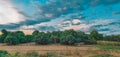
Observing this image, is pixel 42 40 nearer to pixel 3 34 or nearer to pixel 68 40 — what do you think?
pixel 68 40

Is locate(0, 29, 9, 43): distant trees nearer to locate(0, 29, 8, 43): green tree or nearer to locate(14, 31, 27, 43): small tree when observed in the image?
locate(0, 29, 8, 43): green tree

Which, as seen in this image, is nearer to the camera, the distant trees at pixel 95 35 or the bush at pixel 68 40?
the bush at pixel 68 40

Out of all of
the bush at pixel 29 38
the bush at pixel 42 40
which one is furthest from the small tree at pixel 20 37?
the bush at pixel 42 40

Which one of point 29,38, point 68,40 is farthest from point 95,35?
point 29,38

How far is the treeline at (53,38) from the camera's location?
90.9 m

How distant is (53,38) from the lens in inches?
3701

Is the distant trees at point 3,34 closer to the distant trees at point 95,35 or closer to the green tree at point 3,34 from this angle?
the green tree at point 3,34

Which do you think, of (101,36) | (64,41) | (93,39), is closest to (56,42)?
(64,41)

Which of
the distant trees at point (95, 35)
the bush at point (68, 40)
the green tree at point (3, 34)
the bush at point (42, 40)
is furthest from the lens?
the distant trees at point (95, 35)

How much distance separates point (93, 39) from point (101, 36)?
8.10 m

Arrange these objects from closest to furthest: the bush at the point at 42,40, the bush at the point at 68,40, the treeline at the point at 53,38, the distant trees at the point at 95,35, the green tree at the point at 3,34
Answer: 1. the bush at the point at 68,40
2. the treeline at the point at 53,38
3. the bush at the point at 42,40
4. the green tree at the point at 3,34
5. the distant trees at the point at 95,35

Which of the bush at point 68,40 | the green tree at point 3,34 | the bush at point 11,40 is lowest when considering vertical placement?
the bush at point 68,40

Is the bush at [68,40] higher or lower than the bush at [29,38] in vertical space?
lower

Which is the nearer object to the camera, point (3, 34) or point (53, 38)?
point (53, 38)
